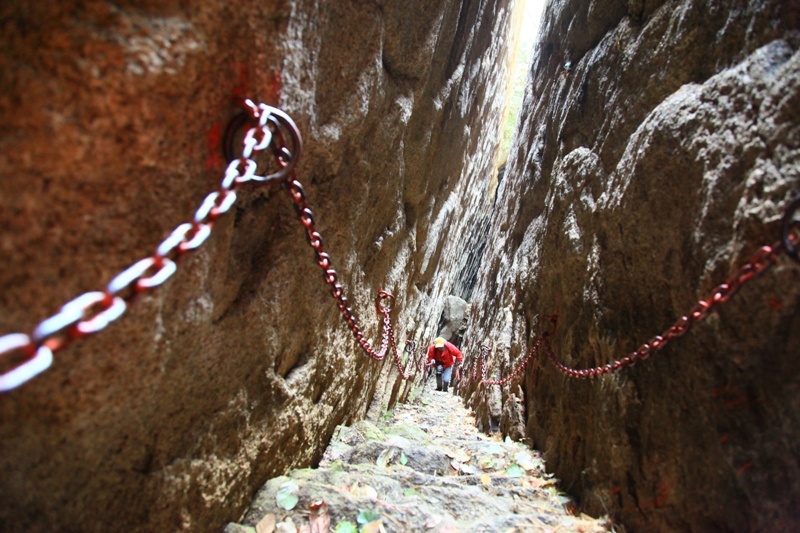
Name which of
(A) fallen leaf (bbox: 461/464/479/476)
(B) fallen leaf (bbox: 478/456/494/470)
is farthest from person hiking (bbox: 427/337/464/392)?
(A) fallen leaf (bbox: 461/464/479/476)

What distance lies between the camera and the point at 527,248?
4906 mm

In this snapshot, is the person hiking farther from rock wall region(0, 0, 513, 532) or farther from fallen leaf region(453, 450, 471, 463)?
rock wall region(0, 0, 513, 532)

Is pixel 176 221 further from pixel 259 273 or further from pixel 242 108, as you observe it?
pixel 259 273

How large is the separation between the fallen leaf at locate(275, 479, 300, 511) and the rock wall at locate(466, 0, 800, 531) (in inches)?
62.1

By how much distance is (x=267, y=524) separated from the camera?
6.63 ft

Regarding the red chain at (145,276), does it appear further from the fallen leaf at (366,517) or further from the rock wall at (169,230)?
the fallen leaf at (366,517)

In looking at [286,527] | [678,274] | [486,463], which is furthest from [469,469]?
[678,274]

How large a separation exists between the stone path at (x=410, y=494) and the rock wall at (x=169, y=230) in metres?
0.17

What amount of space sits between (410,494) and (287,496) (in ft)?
2.17

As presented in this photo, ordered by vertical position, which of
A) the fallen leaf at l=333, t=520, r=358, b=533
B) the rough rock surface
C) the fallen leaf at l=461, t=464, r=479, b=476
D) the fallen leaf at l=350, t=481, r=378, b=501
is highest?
the rough rock surface

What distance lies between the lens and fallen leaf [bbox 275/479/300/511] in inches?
83.7

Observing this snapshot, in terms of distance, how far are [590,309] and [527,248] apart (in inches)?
82.9

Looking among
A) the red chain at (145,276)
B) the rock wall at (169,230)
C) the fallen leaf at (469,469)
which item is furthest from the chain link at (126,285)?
the fallen leaf at (469,469)

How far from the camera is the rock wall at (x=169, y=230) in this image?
1.07 meters
